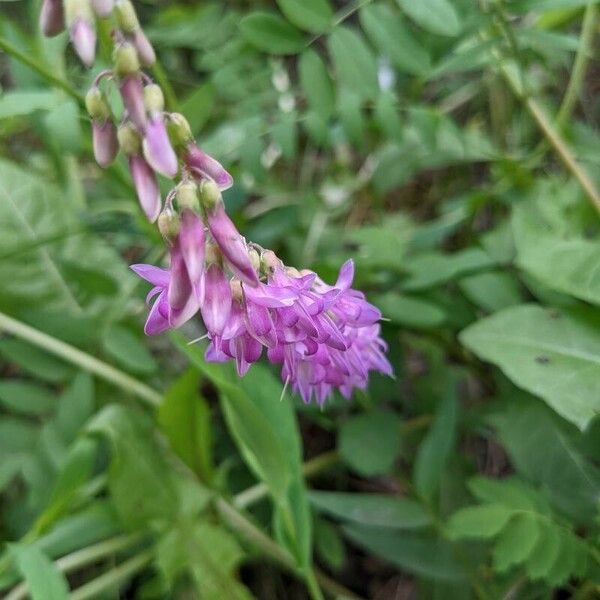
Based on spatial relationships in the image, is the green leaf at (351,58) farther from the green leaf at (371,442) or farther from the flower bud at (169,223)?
the flower bud at (169,223)

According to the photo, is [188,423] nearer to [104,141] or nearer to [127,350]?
[127,350]

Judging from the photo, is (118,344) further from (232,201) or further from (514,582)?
(514,582)

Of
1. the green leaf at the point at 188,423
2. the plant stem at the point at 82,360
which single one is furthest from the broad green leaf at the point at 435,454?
the plant stem at the point at 82,360

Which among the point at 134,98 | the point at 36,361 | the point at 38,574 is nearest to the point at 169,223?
the point at 134,98

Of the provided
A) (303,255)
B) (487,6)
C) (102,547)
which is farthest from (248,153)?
(102,547)

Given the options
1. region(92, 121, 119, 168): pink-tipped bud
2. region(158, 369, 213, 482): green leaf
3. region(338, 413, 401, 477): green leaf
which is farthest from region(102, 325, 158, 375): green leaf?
region(92, 121, 119, 168): pink-tipped bud

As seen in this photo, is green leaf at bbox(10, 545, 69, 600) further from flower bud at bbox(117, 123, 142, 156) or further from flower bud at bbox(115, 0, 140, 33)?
flower bud at bbox(115, 0, 140, 33)
